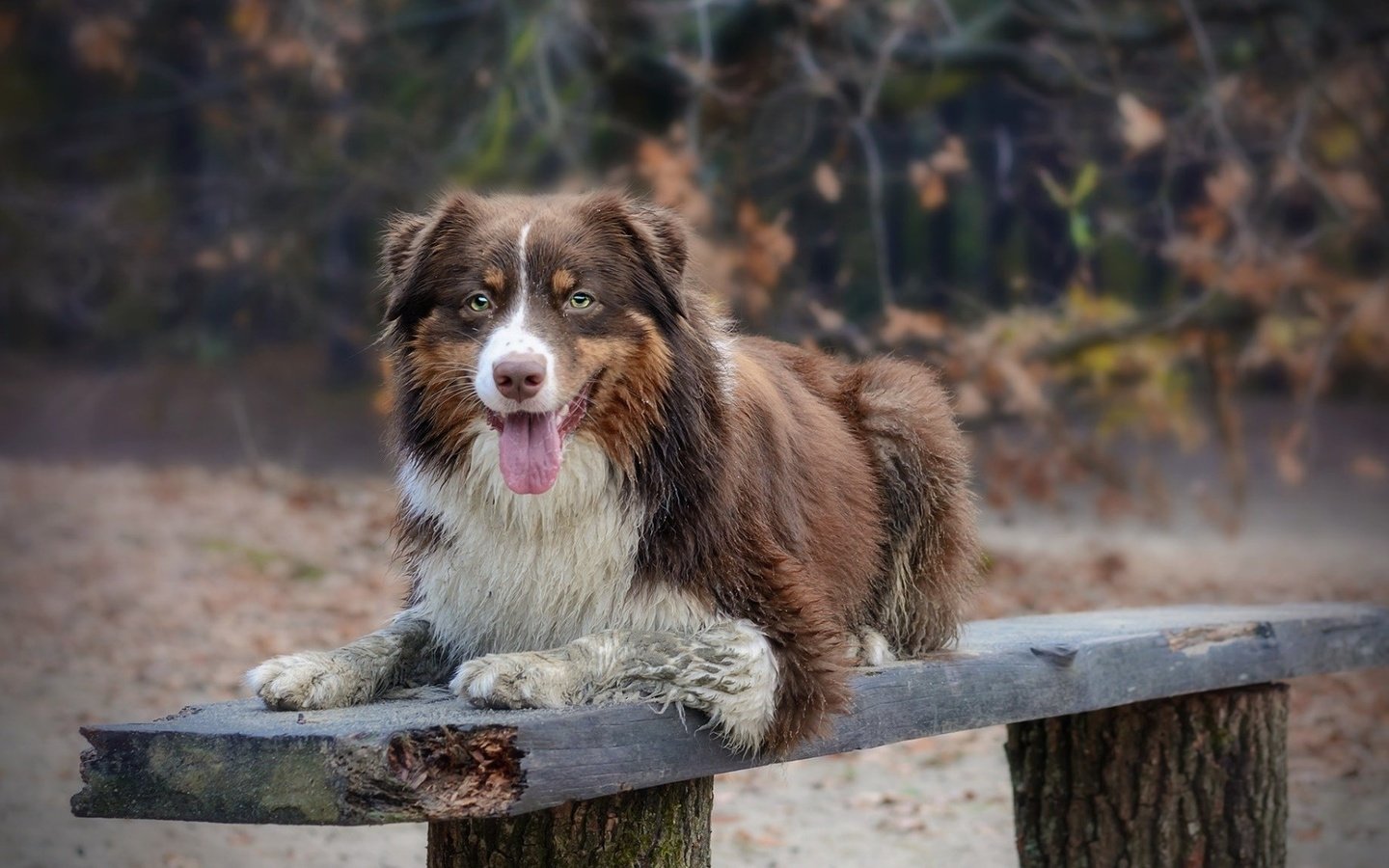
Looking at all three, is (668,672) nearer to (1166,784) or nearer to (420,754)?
(420,754)

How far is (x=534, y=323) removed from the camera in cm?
319

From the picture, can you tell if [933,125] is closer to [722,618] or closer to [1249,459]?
[1249,459]

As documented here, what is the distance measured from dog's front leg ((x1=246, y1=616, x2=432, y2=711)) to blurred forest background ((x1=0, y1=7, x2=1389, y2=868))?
2498mm

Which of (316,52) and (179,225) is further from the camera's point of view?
(179,225)

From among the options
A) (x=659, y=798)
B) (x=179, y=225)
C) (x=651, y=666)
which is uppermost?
(x=179, y=225)

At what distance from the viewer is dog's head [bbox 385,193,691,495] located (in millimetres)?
3184

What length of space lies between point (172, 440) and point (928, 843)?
407 inches

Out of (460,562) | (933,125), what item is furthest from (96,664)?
(933,125)

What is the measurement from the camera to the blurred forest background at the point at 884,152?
29.2 feet

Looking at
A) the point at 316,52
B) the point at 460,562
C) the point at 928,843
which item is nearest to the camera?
the point at 460,562

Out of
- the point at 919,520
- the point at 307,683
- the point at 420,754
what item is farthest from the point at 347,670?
the point at 919,520

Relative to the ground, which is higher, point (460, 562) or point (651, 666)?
point (460, 562)

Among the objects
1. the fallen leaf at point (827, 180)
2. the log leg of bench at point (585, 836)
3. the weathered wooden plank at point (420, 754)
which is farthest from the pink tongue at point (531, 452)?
the fallen leaf at point (827, 180)

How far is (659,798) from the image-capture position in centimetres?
325
